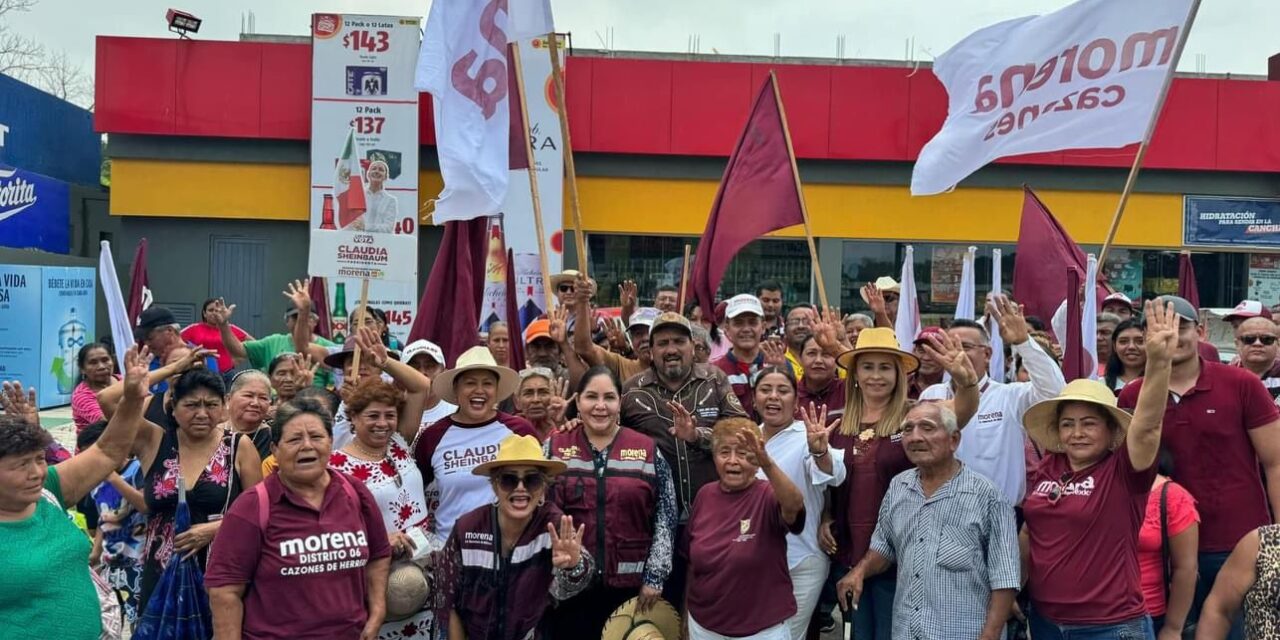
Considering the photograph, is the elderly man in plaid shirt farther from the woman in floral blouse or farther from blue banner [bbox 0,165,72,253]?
blue banner [bbox 0,165,72,253]

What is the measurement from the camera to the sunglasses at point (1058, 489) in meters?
4.78

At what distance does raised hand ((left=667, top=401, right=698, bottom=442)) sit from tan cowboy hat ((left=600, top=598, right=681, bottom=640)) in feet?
2.83

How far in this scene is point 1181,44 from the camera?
7.42 meters

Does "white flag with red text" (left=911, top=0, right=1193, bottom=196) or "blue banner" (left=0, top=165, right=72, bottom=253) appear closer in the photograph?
"white flag with red text" (left=911, top=0, right=1193, bottom=196)

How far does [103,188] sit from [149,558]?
22.8 m

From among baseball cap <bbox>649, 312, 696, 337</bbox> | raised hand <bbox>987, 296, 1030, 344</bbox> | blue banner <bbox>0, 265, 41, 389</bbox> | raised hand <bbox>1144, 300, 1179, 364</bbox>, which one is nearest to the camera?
raised hand <bbox>1144, 300, 1179, 364</bbox>

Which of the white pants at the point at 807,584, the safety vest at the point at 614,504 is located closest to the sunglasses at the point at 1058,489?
the white pants at the point at 807,584

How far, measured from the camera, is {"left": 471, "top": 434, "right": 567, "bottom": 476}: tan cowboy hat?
4.95m

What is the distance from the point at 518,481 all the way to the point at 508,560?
0.37 metres

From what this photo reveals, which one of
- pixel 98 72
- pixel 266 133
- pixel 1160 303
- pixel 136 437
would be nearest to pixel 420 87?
pixel 136 437

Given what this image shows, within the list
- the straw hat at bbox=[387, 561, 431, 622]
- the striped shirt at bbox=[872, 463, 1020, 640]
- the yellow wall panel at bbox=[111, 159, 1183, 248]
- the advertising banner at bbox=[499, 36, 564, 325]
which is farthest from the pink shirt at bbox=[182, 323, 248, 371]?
the yellow wall panel at bbox=[111, 159, 1183, 248]

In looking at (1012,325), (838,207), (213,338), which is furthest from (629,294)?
(838,207)

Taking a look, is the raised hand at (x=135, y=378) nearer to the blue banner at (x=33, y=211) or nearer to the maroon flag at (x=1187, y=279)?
the maroon flag at (x=1187, y=279)

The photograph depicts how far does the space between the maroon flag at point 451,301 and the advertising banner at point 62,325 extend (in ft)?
42.5
